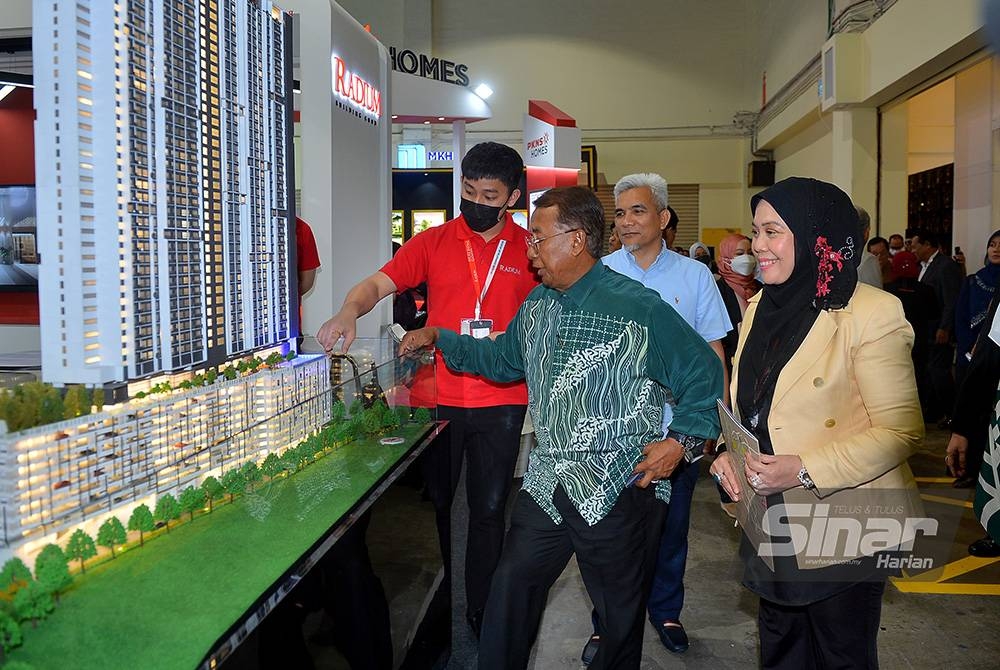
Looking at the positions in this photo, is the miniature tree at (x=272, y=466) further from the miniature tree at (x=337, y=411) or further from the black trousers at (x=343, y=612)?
the miniature tree at (x=337, y=411)

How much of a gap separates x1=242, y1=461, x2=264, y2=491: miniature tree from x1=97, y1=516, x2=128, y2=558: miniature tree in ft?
1.30

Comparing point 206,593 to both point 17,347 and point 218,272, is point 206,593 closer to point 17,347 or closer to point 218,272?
point 218,272

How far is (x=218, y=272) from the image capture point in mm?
2285

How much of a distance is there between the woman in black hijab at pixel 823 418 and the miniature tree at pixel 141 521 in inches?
51.3

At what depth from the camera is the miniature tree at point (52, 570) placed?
4.21 feet

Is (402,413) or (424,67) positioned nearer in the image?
(402,413)

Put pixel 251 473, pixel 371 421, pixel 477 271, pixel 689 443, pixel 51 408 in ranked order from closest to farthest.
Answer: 1. pixel 51 408
2. pixel 251 473
3. pixel 689 443
4. pixel 371 421
5. pixel 477 271

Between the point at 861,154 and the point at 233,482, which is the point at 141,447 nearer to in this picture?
the point at 233,482

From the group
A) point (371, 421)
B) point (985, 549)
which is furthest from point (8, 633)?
point (985, 549)

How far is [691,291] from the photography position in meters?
3.36

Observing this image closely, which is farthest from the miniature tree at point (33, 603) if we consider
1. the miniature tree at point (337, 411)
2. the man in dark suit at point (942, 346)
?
the man in dark suit at point (942, 346)

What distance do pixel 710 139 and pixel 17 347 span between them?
14606 millimetres

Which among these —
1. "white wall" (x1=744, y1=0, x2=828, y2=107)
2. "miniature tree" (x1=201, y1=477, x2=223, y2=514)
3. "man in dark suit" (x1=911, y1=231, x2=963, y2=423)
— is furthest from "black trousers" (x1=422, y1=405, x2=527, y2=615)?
"white wall" (x1=744, y1=0, x2=828, y2=107)

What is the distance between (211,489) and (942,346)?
24.8ft
